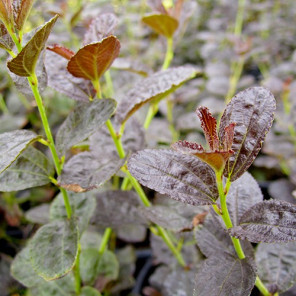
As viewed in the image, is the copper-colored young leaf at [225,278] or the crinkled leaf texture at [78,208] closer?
the copper-colored young leaf at [225,278]

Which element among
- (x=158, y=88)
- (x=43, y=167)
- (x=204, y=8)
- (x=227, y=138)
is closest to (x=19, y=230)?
(x=43, y=167)

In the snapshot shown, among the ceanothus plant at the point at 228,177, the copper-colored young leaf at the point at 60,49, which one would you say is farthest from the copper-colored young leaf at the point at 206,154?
the copper-colored young leaf at the point at 60,49

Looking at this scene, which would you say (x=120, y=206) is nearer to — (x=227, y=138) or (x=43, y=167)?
(x=43, y=167)

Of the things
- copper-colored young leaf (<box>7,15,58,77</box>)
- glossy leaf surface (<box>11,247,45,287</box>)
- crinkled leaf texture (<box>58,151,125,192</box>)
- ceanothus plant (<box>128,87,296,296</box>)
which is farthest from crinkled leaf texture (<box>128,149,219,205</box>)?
glossy leaf surface (<box>11,247,45,287</box>)

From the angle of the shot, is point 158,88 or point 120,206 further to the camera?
point 120,206

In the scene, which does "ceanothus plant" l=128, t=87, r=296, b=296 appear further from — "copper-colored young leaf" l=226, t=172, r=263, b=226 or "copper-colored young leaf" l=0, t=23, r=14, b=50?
"copper-colored young leaf" l=0, t=23, r=14, b=50

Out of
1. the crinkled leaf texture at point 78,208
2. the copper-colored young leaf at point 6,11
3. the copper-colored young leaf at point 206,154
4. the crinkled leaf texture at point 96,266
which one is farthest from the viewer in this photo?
the crinkled leaf texture at point 96,266

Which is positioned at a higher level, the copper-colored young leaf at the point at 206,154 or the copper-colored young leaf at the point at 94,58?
the copper-colored young leaf at the point at 94,58

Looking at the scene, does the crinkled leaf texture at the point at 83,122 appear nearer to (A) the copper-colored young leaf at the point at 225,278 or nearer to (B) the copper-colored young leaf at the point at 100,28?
(B) the copper-colored young leaf at the point at 100,28
